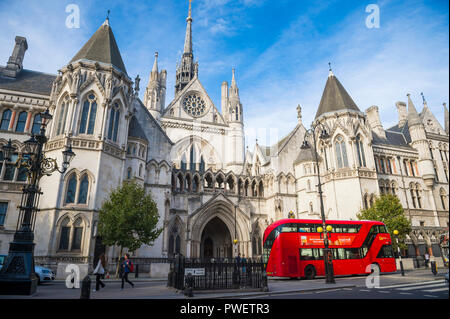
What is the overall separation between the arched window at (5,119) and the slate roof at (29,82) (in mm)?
2198

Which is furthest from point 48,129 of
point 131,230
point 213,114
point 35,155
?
point 213,114

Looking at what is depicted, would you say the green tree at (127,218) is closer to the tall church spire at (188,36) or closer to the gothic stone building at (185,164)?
the gothic stone building at (185,164)

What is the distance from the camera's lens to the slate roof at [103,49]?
24875mm

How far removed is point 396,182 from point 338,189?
8303 mm

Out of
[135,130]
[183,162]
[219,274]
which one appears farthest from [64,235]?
[183,162]

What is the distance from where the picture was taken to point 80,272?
17562 mm

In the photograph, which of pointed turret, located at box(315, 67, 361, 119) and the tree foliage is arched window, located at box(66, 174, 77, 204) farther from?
pointed turret, located at box(315, 67, 361, 119)

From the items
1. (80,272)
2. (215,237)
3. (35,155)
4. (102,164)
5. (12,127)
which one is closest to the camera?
(35,155)

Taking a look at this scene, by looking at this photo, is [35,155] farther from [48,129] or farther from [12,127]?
[12,127]

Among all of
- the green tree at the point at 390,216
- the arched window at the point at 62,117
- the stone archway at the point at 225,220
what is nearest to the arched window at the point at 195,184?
the stone archway at the point at 225,220

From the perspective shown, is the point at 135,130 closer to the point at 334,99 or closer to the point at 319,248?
the point at 319,248

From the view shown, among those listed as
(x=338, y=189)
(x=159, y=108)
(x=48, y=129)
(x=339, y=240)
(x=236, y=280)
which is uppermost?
(x=159, y=108)

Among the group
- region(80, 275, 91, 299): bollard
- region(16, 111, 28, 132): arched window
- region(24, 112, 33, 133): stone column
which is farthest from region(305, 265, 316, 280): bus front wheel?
region(16, 111, 28, 132): arched window

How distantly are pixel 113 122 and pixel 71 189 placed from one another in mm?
6670
